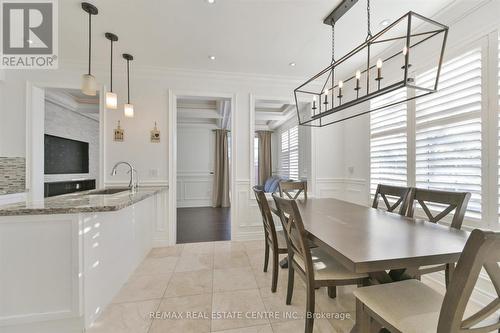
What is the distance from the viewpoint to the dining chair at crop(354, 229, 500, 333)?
2.25 feet

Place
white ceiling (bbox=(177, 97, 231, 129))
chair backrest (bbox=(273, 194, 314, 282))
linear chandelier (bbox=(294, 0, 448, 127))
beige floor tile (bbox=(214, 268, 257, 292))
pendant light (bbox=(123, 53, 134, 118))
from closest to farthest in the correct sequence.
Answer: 1. chair backrest (bbox=(273, 194, 314, 282))
2. linear chandelier (bbox=(294, 0, 448, 127))
3. beige floor tile (bbox=(214, 268, 257, 292))
4. pendant light (bbox=(123, 53, 134, 118))
5. white ceiling (bbox=(177, 97, 231, 129))

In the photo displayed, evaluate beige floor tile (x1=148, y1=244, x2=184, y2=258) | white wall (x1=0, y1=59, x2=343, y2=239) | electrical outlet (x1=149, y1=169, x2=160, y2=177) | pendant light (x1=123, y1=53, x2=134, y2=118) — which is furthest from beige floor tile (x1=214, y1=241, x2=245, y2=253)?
pendant light (x1=123, y1=53, x2=134, y2=118)

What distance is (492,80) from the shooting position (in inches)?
67.5

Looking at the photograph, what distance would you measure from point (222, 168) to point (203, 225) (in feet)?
7.78

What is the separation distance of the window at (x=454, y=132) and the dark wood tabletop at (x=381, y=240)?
801mm

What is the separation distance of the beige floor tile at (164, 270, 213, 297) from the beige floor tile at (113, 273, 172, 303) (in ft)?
0.24

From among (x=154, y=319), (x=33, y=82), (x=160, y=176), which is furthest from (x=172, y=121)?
(x=154, y=319)

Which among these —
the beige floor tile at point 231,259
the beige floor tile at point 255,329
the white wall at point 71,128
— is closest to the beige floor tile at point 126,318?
the beige floor tile at point 255,329

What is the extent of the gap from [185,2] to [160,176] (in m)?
2.25

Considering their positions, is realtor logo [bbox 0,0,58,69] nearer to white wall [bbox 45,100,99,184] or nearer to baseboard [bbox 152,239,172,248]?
white wall [bbox 45,100,99,184]

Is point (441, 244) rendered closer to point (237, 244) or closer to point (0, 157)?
point (237, 244)

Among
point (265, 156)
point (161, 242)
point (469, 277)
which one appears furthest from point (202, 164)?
point (469, 277)

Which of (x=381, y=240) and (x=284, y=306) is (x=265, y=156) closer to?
(x=284, y=306)

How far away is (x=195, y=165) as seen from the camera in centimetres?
638
